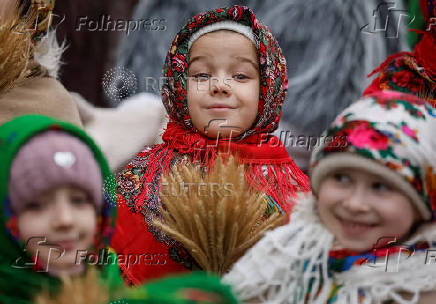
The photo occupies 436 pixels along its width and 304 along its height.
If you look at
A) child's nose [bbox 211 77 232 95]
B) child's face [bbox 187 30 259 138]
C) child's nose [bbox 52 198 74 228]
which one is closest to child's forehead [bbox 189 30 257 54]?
child's face [bbox 187 30 259 138]

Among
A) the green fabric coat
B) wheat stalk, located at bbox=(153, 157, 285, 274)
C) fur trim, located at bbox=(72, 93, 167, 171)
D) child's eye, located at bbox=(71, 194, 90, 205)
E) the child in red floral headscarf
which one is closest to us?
the green fabric coat

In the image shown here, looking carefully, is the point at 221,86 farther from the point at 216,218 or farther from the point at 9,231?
the point at 9,231

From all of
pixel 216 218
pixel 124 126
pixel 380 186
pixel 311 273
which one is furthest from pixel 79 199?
pixel 124 126

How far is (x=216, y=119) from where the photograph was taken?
6.53ft

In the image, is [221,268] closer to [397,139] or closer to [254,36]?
[397,139]

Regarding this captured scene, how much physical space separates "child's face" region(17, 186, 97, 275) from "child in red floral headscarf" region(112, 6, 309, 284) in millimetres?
648

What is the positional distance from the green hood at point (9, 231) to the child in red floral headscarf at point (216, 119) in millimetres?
638

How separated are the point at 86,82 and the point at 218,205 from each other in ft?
6.61

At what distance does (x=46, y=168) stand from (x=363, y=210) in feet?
2.32

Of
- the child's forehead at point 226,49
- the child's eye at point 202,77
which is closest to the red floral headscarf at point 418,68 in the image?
the child's forehead at point 226,49

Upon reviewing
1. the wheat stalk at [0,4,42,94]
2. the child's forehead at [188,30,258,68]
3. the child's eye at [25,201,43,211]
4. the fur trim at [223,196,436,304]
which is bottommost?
the fur trim at [223,196,436,304]

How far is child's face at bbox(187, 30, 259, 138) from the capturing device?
1976mm

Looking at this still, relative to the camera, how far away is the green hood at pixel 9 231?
46.8 inches

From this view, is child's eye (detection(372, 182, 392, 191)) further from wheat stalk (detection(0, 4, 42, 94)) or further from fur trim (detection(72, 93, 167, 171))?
fur trim (detection(72, 93, 167, 171))
